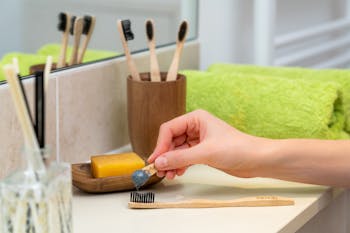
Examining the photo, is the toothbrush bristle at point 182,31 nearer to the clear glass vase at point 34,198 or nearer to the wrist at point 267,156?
the wrist at point 267,156

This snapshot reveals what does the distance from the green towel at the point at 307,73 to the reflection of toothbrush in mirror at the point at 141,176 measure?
352 millimetres

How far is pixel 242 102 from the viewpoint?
1.13 meters

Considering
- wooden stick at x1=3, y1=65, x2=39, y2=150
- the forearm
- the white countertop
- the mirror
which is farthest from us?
the mirror

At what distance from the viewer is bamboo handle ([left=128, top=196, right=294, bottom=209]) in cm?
90

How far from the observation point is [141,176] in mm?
929

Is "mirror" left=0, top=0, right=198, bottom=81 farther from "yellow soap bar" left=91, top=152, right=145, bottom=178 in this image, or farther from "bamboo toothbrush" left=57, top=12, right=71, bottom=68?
"yellow soap bar" left=91, top=152, right=145, bottom=178

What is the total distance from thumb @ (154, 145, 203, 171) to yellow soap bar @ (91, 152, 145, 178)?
49 millimetres

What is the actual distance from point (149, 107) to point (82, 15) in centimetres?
22

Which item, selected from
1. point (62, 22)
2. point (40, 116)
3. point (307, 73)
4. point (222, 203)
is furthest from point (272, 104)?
point (40, 116)

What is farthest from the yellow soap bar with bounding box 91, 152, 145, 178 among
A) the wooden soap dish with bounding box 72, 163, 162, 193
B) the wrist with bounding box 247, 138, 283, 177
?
the wrist with bounding box 247, 138, 283, 177

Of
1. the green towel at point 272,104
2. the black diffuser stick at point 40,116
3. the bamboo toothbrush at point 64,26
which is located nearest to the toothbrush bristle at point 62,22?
the bamboo toothbrush at point 64,26

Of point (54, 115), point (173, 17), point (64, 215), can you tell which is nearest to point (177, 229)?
point (64, 215)

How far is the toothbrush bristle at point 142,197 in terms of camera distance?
35.5 inches

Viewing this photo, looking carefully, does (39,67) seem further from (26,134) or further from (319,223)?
(319,223)
